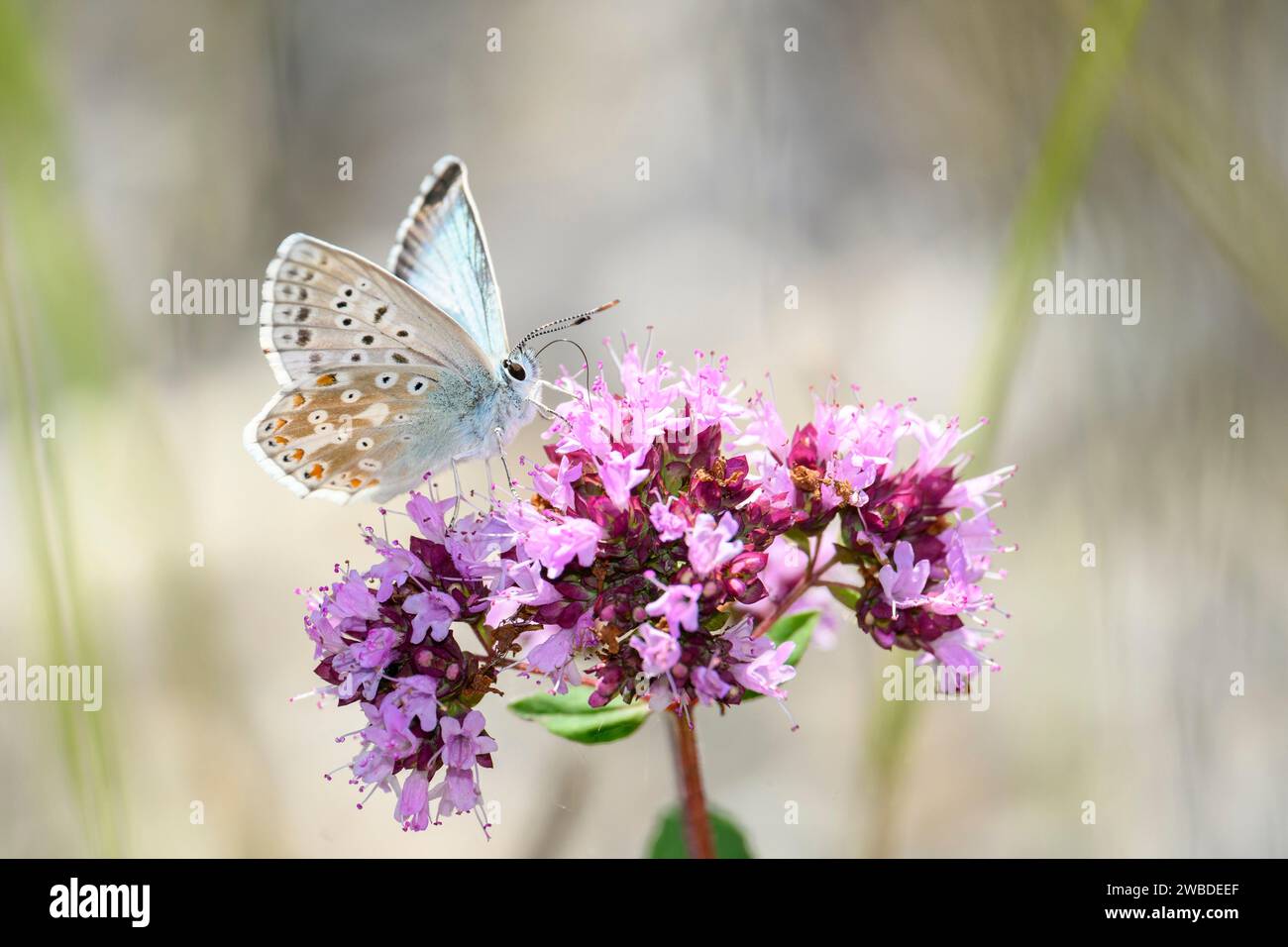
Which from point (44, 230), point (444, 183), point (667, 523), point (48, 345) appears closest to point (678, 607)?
point (667, 523)

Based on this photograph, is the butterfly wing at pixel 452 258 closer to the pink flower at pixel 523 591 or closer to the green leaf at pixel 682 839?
the pink flower at pixel 523 591

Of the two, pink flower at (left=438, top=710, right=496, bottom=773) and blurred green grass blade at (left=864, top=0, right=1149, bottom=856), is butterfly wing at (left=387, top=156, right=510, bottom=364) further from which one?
blurred green grass blade at (left=864, top=0, right=1149, bottom=856)

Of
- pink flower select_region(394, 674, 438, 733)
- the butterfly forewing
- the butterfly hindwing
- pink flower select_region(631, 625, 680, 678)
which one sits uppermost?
the butterfly forewing

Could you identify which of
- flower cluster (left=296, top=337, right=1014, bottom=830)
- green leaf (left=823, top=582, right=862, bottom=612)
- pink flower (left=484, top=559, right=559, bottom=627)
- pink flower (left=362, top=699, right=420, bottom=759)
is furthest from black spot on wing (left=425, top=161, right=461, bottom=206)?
green leaf (left=823, top=582, right=862, bottom=612)

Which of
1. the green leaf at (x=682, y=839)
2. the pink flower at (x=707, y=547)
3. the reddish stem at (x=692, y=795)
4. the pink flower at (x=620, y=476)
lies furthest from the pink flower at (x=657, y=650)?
the green leaf at (x=682, y=839)

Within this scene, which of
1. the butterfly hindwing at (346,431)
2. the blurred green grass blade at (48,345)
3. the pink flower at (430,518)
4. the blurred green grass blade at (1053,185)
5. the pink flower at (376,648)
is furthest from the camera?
the blurred green grass blade at (1053,185)

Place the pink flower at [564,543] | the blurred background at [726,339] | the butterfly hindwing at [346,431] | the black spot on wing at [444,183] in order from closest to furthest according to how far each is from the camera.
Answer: the pink flower at [564,543], the butterfly hindwing at [346,431], the black spot on wing at [444,183], the blurred background at [726,339]

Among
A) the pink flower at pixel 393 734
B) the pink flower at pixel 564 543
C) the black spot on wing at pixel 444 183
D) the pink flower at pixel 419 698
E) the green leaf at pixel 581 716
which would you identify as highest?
the black spot on wing at pixel 444 183
